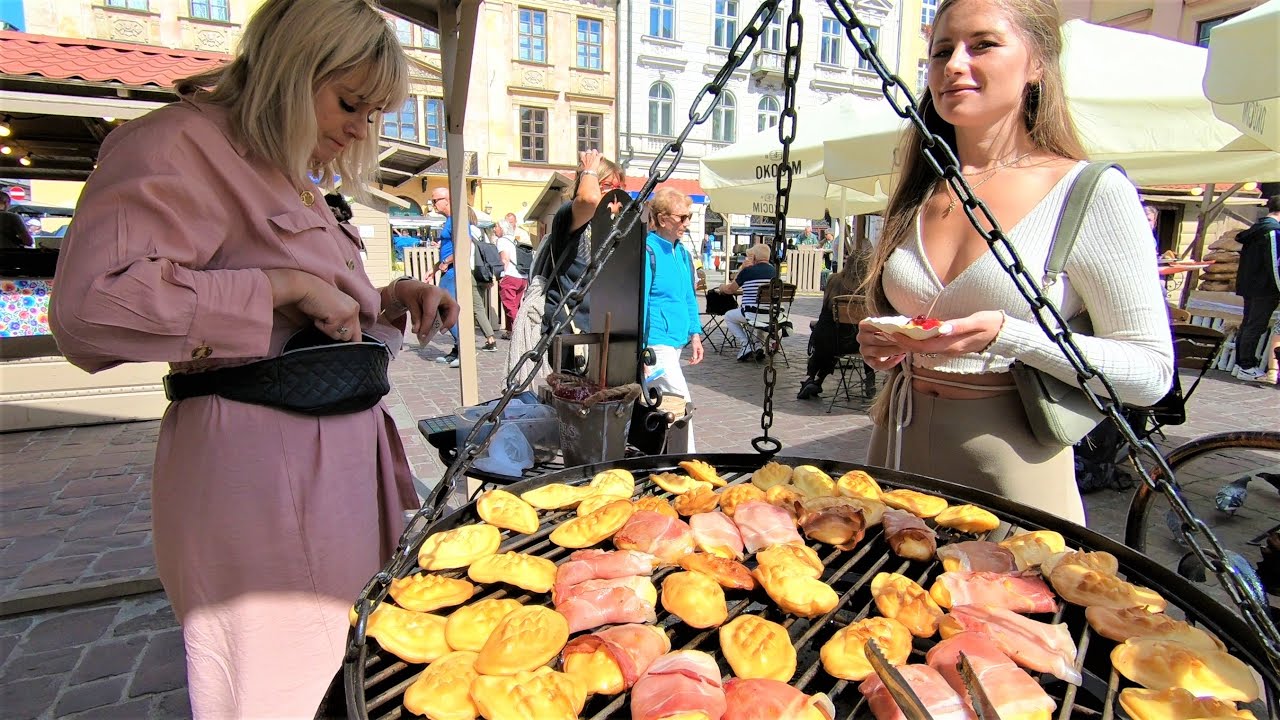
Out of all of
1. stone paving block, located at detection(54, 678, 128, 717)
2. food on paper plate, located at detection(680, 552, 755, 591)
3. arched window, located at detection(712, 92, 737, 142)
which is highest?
arched window, located at detection(712, 92, 737, 142)

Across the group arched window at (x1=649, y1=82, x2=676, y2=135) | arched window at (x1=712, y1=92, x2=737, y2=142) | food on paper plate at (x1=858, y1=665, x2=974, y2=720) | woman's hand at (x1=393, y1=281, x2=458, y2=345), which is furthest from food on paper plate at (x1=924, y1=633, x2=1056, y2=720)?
arched window at (x1=712, y1=92, x2=737, y2=142)

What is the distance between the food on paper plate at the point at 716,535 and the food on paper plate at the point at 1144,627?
60 cm

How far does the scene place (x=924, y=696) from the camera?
2.85 ft

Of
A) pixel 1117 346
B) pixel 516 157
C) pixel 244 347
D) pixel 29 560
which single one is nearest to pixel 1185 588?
pixel 1117 346

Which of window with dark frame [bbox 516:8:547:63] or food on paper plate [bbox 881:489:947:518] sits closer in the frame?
food on paper plate [bbox 881:489:947:518]

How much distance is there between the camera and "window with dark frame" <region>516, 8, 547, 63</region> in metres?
27.9

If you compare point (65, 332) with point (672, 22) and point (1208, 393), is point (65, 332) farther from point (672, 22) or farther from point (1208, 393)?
point (672, 22)

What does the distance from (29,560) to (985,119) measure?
15.1 ft

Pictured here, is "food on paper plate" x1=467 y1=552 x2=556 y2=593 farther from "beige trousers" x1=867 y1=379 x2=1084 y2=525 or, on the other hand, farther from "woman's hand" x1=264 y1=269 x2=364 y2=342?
"beige trousers" x1=867 y1=379 x2=1084 y2=525

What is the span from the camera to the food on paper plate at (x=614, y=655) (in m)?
0.92

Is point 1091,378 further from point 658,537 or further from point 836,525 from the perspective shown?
point 658,537

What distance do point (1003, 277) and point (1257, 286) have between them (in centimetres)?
889

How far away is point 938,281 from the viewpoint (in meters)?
1.58

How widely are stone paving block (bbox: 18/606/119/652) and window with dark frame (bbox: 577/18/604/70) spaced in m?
29.7
